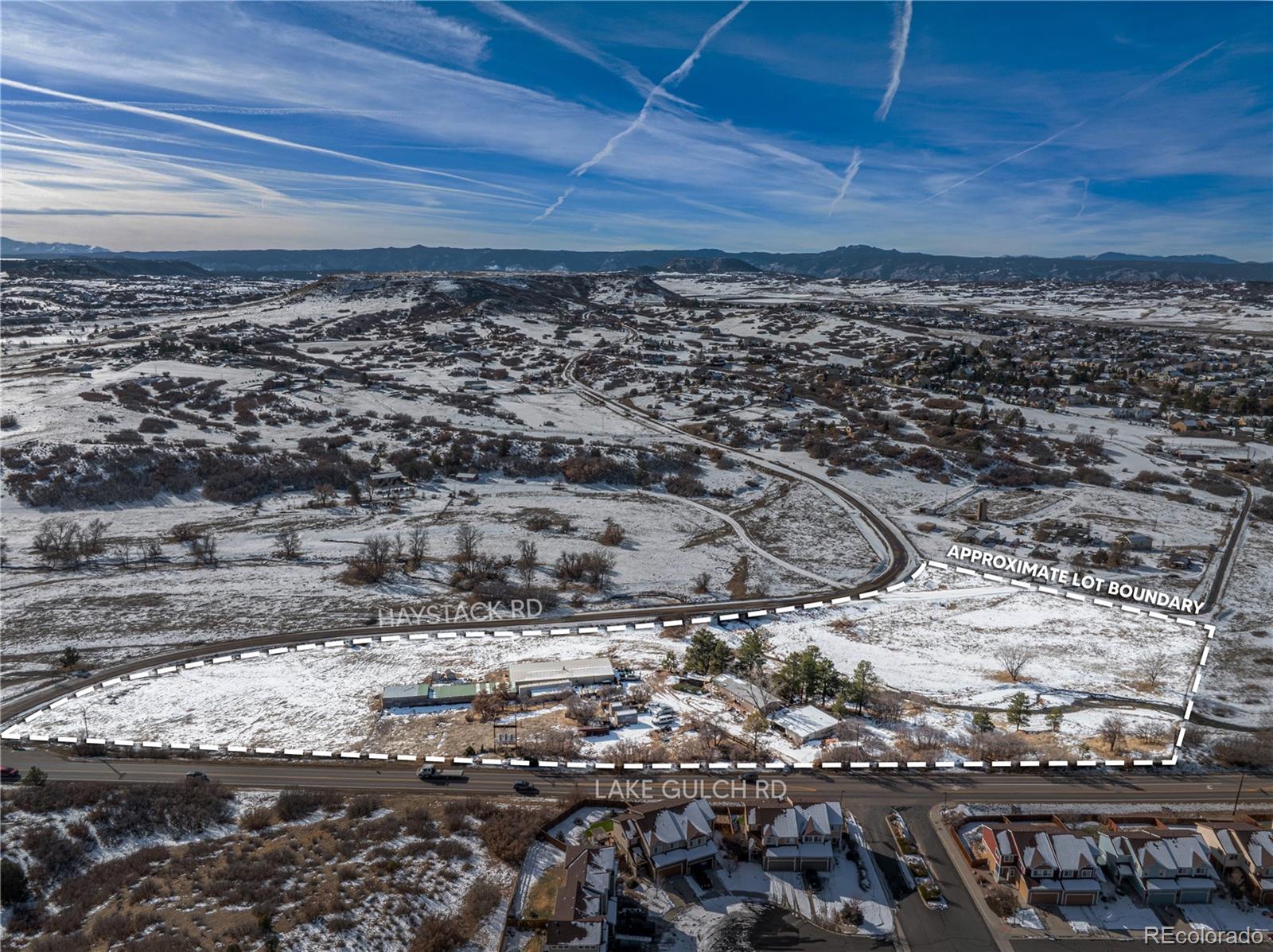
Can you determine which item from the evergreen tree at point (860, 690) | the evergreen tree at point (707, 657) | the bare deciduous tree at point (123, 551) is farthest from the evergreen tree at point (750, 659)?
the bare deciduous tree at point (123, 551)

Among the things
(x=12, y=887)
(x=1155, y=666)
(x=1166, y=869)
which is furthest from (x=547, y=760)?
(x=1155, y=666)

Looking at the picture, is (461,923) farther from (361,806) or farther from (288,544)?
(288,544)

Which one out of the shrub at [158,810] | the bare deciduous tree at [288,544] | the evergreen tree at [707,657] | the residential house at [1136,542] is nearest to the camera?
the shrub at [158,810]

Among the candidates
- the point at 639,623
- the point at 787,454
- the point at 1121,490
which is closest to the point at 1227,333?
the point at 1121,490

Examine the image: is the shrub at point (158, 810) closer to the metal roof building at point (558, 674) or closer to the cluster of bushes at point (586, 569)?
the metal roof building at point (558, 674)

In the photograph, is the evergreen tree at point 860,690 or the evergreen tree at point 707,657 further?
the evergreen tree at point 707,657

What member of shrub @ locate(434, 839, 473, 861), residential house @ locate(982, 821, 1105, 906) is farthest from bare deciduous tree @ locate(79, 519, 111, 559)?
residential house @ locate(982, 821, 1105, 906)

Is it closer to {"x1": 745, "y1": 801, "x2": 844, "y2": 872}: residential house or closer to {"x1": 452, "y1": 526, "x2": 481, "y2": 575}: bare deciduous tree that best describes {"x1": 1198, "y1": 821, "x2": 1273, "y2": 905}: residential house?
{"x1": 745, "y1": 801, "x2": 844, "y2": 872}: residential house

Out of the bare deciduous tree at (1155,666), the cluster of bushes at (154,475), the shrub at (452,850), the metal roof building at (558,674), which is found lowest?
the shrub at (452,850)
